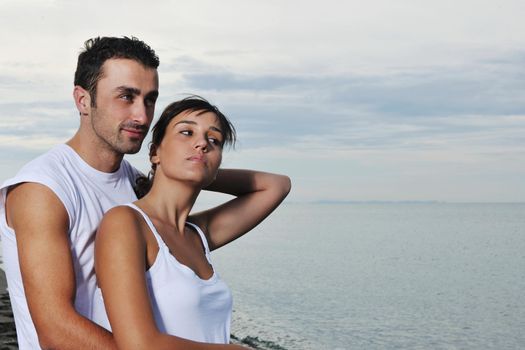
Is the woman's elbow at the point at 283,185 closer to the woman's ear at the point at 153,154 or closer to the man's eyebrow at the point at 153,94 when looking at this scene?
the man's eyebrow at the point at 153,94

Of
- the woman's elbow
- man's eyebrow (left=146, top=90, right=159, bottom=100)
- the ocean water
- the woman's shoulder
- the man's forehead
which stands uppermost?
the man's forehead

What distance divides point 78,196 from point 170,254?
59cm

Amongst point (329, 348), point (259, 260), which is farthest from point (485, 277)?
point (329, 348)

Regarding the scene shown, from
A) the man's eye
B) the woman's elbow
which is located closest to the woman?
the man's eye

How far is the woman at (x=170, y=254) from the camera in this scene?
2.77 m

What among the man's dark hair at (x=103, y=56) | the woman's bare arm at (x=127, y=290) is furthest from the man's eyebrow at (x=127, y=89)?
the woman's bare arm at (x=127, y=290)

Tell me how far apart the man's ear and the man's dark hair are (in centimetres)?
2

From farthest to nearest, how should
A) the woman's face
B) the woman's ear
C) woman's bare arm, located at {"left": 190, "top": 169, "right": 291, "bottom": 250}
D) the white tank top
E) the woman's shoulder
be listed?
woman's bare arm, located at {"left": 190, "top": 169, "right": 291, "bottom": 250}, the woman's ear, the woman's face, the white tank top, the woman's shoulder

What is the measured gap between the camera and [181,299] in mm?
3008

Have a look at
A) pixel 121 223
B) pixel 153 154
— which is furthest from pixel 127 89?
pixel 121 223

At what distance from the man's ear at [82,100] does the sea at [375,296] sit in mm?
16573

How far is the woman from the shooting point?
277 cm

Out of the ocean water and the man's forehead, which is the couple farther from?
the ocean water

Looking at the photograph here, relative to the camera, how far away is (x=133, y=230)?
9.41 feet
